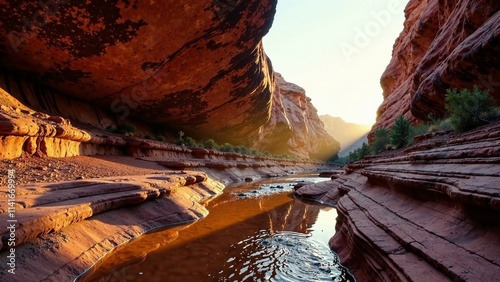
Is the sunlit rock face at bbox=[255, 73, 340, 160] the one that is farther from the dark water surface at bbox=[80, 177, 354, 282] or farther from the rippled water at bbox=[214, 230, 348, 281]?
the rippled water at bbox=[214, 230, 348, 281]

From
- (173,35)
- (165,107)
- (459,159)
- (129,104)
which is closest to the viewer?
(459,159)

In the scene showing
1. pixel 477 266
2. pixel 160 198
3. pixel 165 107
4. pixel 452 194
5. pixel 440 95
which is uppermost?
pixel 165 107

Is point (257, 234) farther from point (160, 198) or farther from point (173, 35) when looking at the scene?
point (173, 35)

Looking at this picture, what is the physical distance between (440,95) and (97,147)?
52.6 ft

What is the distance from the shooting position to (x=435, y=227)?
328 centimetres

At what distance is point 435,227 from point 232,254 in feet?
9.16

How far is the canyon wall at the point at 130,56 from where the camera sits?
10.6 meters

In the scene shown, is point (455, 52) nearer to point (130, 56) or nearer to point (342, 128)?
point (130, 56)

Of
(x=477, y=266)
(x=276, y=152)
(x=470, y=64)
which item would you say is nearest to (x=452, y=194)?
(x=477, y=266)

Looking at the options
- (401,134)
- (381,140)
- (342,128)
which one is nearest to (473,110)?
(401,134)

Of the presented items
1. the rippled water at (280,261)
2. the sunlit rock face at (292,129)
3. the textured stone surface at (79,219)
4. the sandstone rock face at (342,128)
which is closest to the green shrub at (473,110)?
the rippled water at (280,261)

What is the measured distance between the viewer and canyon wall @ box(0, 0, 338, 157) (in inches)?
419

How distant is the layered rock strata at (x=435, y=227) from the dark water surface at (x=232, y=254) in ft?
1.90

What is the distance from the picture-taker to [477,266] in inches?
88.3
